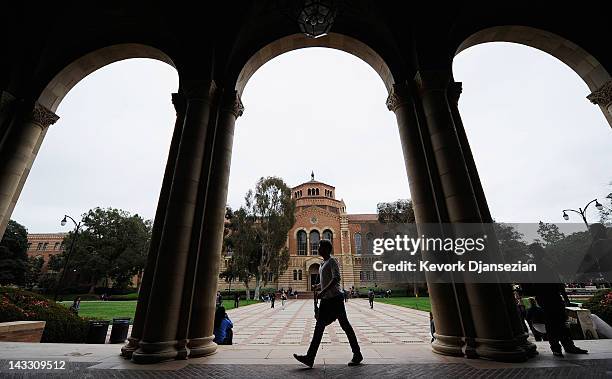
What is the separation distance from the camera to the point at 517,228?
5203 cm

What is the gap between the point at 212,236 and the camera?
18.2 feet

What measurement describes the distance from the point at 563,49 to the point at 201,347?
36.6 feet

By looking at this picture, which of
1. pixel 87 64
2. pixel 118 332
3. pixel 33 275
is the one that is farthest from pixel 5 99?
pixel 33 275

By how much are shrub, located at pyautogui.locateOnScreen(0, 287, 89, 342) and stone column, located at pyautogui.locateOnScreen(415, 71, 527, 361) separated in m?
11.4

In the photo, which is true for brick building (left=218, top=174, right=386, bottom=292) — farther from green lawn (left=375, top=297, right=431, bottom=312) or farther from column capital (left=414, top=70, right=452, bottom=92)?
column capital (left=414, top=70, right=452, bottom=92)

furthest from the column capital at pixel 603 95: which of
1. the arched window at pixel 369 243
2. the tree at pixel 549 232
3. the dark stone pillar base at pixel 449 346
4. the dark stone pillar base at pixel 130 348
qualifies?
the tree at pixel 549 232

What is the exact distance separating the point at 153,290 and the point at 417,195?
17.1 ft

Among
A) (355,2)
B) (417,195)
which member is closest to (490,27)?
(355,2)

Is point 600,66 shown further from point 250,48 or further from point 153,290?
point 153,290

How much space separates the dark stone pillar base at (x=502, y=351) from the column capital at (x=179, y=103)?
24.2 feet

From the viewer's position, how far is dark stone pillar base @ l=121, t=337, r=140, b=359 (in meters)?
4.62

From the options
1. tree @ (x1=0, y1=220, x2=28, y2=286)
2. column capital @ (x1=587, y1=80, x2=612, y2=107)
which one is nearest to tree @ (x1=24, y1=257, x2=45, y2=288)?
tree @ (x1=0, y1=220, x2=28, y2=286)

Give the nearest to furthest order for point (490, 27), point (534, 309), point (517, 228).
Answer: point (534, 309), point (490, 27), point (517, 228)

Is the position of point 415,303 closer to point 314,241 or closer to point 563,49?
point 563,49
